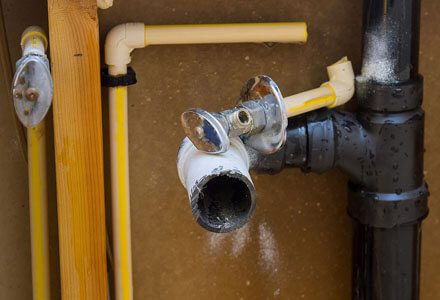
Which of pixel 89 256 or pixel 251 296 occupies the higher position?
pixel 89 256

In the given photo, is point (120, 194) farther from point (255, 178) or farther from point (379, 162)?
point (379, 162)

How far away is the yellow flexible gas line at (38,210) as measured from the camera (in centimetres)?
141

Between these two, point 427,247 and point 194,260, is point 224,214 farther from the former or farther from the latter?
point 427,247

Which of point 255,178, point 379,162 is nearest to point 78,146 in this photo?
point 255,178

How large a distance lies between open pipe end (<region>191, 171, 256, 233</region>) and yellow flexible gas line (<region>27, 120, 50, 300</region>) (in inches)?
15.4

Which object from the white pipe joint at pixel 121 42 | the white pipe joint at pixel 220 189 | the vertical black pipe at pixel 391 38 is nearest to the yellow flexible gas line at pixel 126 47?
the white pipe joint at pixel 121 42

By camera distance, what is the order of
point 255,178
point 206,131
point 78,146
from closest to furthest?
point 206,131
point 78,146
point 255,178

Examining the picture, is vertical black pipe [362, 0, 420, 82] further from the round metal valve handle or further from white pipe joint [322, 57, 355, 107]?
the round metal valve handle

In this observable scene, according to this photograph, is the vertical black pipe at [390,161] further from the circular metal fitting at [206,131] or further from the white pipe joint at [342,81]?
the circular metal fitting at [206,131]

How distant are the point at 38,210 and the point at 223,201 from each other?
427mm

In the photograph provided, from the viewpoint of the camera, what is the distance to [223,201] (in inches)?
46.1

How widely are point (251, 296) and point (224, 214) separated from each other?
1.70 feet

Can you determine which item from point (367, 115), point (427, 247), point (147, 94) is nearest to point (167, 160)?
point (147, 94)

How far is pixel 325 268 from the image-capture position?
1650 mm
